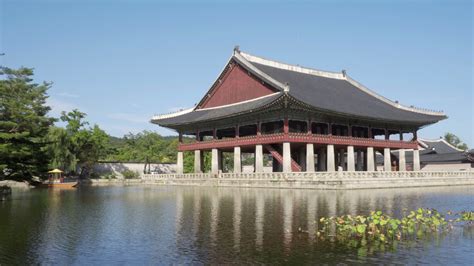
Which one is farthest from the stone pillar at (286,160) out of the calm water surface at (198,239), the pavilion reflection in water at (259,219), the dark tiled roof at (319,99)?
the calm water surface at (198,239)

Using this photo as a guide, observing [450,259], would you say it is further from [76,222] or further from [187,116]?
[187,116]

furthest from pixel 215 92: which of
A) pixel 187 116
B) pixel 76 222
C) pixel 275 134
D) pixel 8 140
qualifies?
pixel 76 222

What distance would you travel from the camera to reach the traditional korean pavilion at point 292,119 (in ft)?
162

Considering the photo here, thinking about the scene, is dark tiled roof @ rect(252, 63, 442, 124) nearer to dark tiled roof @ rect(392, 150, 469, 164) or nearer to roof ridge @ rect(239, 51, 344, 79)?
roof ridge @ rect(239, 51, 344, 79)

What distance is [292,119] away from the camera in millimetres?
49125

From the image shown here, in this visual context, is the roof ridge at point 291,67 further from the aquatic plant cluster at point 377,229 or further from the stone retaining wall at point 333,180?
the aquatic plant cluster at point 377,229

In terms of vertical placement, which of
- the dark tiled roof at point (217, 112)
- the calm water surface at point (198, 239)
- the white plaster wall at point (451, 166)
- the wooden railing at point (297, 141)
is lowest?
the calm water surface at point (198, 239)

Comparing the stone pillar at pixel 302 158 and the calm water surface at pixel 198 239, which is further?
the stone pillar at pixel 302 158

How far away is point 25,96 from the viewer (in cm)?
4597

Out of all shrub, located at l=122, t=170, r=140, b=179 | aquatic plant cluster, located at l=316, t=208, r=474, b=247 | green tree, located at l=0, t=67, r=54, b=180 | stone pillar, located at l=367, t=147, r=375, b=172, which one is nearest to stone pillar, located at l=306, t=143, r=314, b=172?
stone pillar, located at l=367, t=147, r=375, b=172

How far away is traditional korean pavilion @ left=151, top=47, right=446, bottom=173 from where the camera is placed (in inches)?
1940

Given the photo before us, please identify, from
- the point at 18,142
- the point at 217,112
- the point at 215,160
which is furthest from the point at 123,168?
the point at 18,142

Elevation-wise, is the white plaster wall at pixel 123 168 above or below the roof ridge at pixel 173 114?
below

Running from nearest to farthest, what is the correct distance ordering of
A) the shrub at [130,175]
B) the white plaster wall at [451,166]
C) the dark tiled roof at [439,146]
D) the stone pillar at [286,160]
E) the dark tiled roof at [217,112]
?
the stone pillar at [286,160] < the dark tiled roof at [217,112] < the white plaster wall at [451,166] < the shrub at [130,175] < the dark tiled roof at [439,146]
